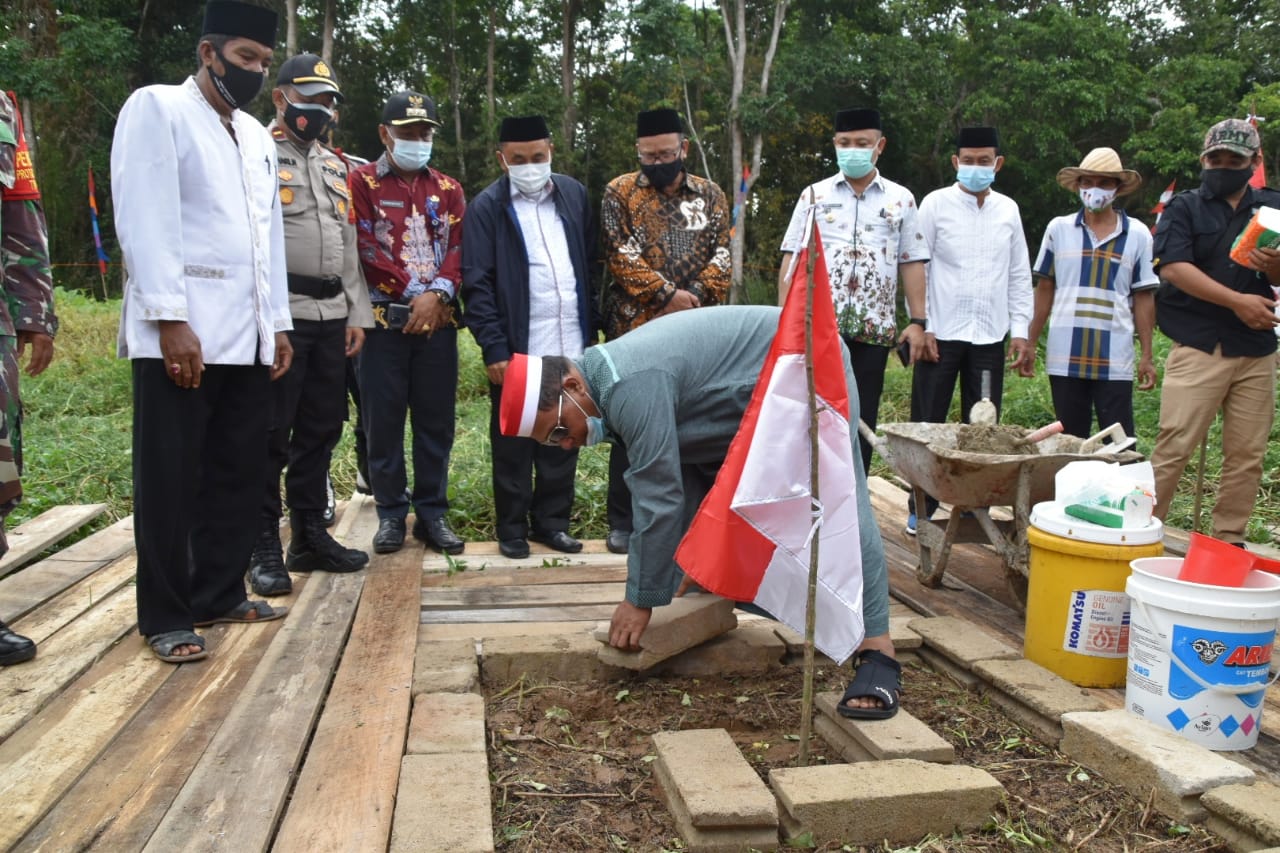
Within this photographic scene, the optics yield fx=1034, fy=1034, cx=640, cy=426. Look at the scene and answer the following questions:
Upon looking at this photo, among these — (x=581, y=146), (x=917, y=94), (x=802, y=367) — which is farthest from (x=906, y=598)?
(x=581, y=146)

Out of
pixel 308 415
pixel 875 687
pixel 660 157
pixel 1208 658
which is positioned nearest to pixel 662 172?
pixel 660 157

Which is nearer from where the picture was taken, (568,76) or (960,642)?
(960,642)

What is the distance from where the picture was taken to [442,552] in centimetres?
481

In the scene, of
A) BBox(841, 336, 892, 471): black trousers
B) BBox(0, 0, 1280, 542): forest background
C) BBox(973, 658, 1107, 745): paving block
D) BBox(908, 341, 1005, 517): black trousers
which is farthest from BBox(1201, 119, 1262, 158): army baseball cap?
BBox(0, 0, 1280, 542): forest background

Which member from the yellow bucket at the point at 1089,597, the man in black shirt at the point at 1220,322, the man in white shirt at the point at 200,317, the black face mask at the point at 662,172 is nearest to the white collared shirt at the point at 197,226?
the man in white shirt at the point at 200,317

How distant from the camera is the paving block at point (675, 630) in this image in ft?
10.9

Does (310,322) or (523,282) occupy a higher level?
(523,282)

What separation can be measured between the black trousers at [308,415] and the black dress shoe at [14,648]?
3.19 ft

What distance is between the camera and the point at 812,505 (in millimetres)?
2900

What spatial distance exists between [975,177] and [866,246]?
80 centimetres

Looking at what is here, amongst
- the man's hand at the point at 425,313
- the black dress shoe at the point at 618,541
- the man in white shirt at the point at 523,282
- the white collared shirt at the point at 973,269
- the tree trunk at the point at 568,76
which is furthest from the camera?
the tree trunk at the point at 568,76

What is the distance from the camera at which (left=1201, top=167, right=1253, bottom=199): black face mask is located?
4582 mm

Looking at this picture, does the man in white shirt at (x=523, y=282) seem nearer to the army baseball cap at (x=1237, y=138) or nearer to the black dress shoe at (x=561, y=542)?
the black dress shoe at (x=561, y=542)

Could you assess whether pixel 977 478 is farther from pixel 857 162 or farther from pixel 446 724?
pixel 446 724
